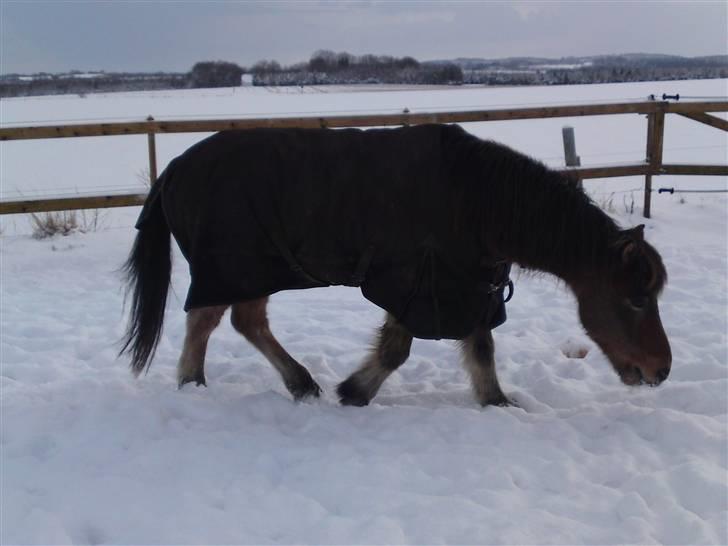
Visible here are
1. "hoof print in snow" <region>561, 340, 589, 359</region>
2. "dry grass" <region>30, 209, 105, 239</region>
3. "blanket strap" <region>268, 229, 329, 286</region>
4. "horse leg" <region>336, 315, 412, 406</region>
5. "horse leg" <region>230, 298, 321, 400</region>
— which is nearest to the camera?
"blanket strap" <region>268, 229, 329, 286</region>

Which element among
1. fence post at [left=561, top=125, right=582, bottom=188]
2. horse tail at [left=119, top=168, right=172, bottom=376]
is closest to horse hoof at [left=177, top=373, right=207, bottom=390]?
horse tail at [left=119, top=168, right=172, bottom=376]

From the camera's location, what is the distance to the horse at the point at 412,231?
3.37 metres

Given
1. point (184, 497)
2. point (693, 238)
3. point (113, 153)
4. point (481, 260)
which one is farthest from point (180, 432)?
point (113, 153)

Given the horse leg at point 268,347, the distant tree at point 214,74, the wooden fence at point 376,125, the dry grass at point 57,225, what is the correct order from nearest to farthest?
the horse leg at point 268,347, the wooden fence at point 376,125, the dry grass at point 57,225, the distant tree at point 214,74

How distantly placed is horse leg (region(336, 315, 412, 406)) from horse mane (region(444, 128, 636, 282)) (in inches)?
26.8

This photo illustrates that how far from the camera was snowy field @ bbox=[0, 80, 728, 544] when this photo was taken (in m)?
2.58

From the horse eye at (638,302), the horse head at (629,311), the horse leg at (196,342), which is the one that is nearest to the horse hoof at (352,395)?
the horse leg at (196,342)

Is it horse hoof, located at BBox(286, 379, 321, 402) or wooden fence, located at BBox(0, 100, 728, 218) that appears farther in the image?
wooden fence, located at BBox(0, 100, 728, 218)

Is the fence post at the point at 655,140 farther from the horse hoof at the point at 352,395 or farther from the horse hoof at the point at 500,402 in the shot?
the horse hoof at the point at 352,395

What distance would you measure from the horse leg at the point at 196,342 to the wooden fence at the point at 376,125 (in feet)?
11.6

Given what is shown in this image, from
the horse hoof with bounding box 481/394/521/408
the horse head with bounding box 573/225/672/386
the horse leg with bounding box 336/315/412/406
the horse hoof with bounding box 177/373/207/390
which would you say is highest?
the horse head with bounding box 573/225/672/386

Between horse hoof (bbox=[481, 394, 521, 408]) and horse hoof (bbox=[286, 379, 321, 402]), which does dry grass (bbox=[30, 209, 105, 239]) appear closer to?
horse hoof (bbox=[286, 379, 321, 402])

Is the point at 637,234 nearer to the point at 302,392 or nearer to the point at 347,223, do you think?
the point at 347,223

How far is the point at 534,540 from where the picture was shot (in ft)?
8.16
